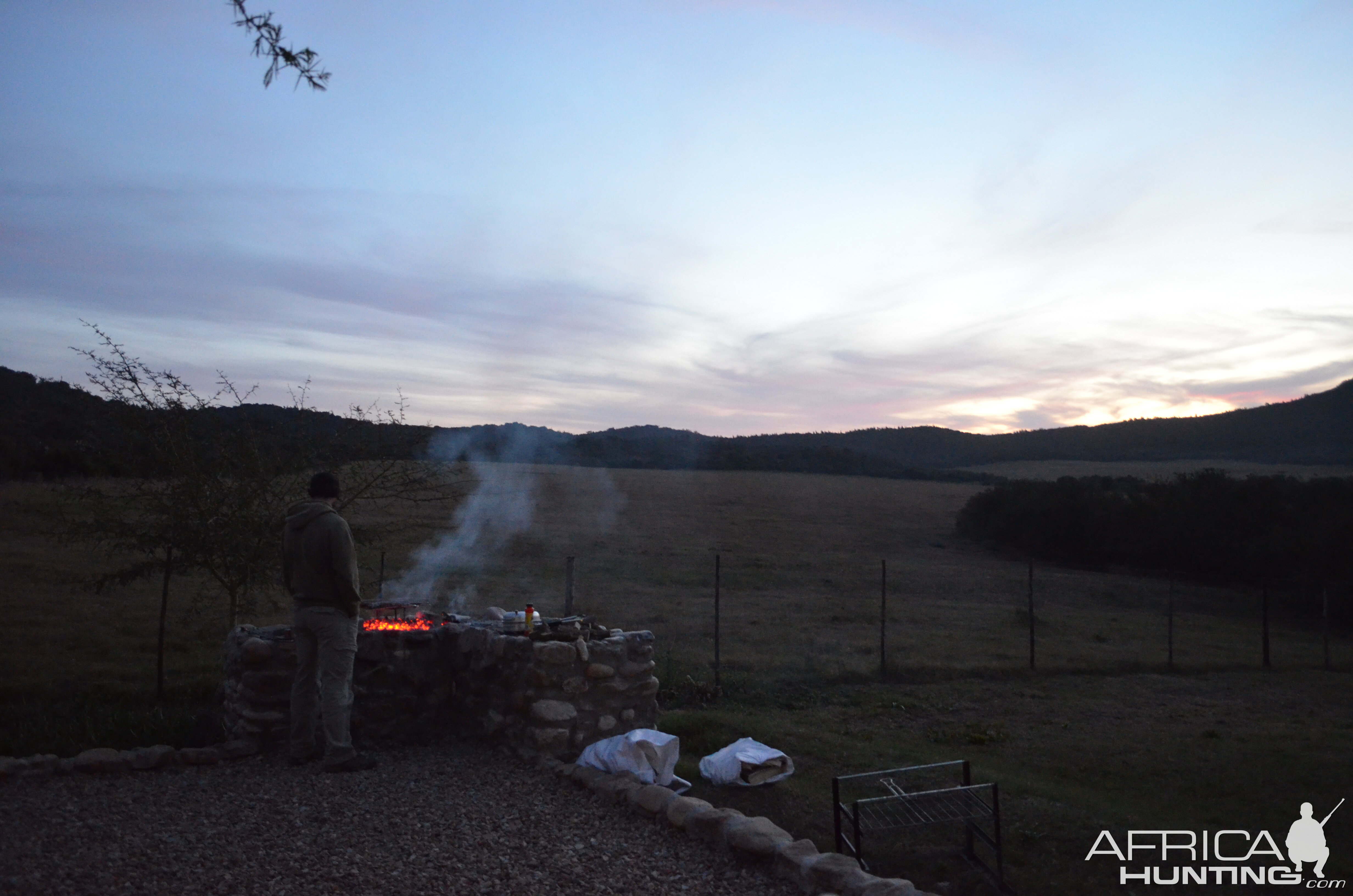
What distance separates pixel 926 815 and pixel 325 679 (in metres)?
4.28

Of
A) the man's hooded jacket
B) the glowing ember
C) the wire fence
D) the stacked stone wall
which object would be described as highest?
the man's hooded jacket

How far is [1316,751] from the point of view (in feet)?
28.2

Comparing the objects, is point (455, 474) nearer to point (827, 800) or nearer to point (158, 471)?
point (158, 471)

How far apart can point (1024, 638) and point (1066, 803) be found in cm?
1123

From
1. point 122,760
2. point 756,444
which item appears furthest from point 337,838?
point 756,444

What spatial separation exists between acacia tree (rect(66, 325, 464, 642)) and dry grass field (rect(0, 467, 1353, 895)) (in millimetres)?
812

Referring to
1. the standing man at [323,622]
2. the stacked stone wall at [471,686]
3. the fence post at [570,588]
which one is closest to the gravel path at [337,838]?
the standing man at [323,622]

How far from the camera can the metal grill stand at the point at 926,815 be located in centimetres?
505

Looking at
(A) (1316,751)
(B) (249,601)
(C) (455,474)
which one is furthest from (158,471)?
(A) (1316,751)

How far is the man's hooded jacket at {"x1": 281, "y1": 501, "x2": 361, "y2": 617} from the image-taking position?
20.0ft

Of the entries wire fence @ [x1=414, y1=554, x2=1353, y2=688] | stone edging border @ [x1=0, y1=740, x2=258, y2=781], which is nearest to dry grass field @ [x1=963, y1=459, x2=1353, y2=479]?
wire fence @ [x1=414, y1=554, x2=1353, y2=688]

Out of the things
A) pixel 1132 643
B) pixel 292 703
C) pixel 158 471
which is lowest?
pixel 1132 643

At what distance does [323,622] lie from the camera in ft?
20.2

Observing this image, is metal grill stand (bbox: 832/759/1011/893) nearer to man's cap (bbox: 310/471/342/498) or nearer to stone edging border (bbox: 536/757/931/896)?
stone edging border (bbox: 536/757/931/896)
